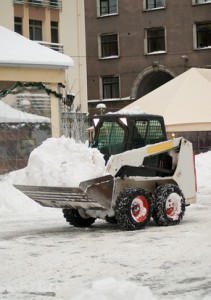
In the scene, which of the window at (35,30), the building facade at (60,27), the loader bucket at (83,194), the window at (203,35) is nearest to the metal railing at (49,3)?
the building facade at (60,27)

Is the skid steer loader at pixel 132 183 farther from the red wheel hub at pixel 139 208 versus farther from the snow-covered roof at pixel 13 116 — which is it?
the snow-covered roof at pixel 13 116

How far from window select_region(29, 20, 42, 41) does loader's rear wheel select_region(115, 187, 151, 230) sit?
3162 cm

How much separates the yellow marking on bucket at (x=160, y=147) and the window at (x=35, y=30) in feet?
101

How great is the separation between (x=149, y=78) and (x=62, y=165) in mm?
40066

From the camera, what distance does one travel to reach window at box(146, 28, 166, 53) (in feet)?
169

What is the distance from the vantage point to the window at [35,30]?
4319 centimetres

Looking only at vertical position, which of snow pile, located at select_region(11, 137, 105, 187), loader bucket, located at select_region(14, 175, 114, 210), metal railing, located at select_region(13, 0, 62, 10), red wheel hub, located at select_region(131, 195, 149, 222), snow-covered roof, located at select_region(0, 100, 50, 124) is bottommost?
red wheel hub, located at select_region(131, 195, 149, 222)

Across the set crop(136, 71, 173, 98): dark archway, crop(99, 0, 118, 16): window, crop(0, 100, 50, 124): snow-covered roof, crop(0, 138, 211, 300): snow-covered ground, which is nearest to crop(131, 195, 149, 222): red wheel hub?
crop(0, 138, 211, 300): snow-covered ground

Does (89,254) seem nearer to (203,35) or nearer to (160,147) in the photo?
(160,147)

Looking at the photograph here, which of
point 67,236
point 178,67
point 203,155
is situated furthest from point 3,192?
point 178,67

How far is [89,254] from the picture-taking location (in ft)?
34.2

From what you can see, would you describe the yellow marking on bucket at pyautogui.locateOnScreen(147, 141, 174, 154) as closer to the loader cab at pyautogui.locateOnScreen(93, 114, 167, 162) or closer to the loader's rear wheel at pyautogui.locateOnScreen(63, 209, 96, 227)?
the loader cab at pyautogui.locateOnScreen(93, 114, 167, 162)

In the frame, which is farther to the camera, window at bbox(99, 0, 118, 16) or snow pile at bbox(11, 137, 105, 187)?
window at bbox(99, 0, 118, 16)

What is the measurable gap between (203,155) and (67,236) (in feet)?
52.7
